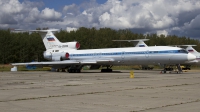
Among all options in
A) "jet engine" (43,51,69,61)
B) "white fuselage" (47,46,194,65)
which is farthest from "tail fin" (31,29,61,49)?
"white fuselage" (47,46,194,65)

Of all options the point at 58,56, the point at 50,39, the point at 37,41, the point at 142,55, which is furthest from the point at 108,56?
the point at 37,41

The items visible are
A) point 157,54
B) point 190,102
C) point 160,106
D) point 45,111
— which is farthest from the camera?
point 157,54

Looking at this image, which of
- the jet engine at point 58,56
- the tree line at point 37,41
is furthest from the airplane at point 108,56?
the tree line at point 37,41

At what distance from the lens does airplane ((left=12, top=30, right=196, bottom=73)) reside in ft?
126

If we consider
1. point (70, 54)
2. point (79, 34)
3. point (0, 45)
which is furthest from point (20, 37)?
point (70, 54)

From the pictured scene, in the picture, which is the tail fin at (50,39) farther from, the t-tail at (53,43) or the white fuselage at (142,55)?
the white fuselage at (142,55)

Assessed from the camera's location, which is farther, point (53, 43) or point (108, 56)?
point (53, 43)

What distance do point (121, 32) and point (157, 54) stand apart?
8339 cm

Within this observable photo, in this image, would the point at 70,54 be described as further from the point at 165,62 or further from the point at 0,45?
the point at 0,45

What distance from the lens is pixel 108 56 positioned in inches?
1711

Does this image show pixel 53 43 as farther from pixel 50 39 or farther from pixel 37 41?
pixel 37 41

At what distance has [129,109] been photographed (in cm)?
1049

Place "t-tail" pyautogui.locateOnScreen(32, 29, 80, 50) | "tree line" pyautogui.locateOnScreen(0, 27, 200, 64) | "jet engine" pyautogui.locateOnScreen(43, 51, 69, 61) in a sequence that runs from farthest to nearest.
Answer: "tree line" pyautogui.locateOnScreen(0, 27, 200, 64) < "t-tail" pyautogui.locateOnScreen(32, 29, 80, 50) < "jet engine" pyautogui.locateOnScreen(43, 51, 69, 61)

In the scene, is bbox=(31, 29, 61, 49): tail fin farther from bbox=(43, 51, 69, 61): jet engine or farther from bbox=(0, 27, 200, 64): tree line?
bbox=(0, 27, 200, 64): tree line
